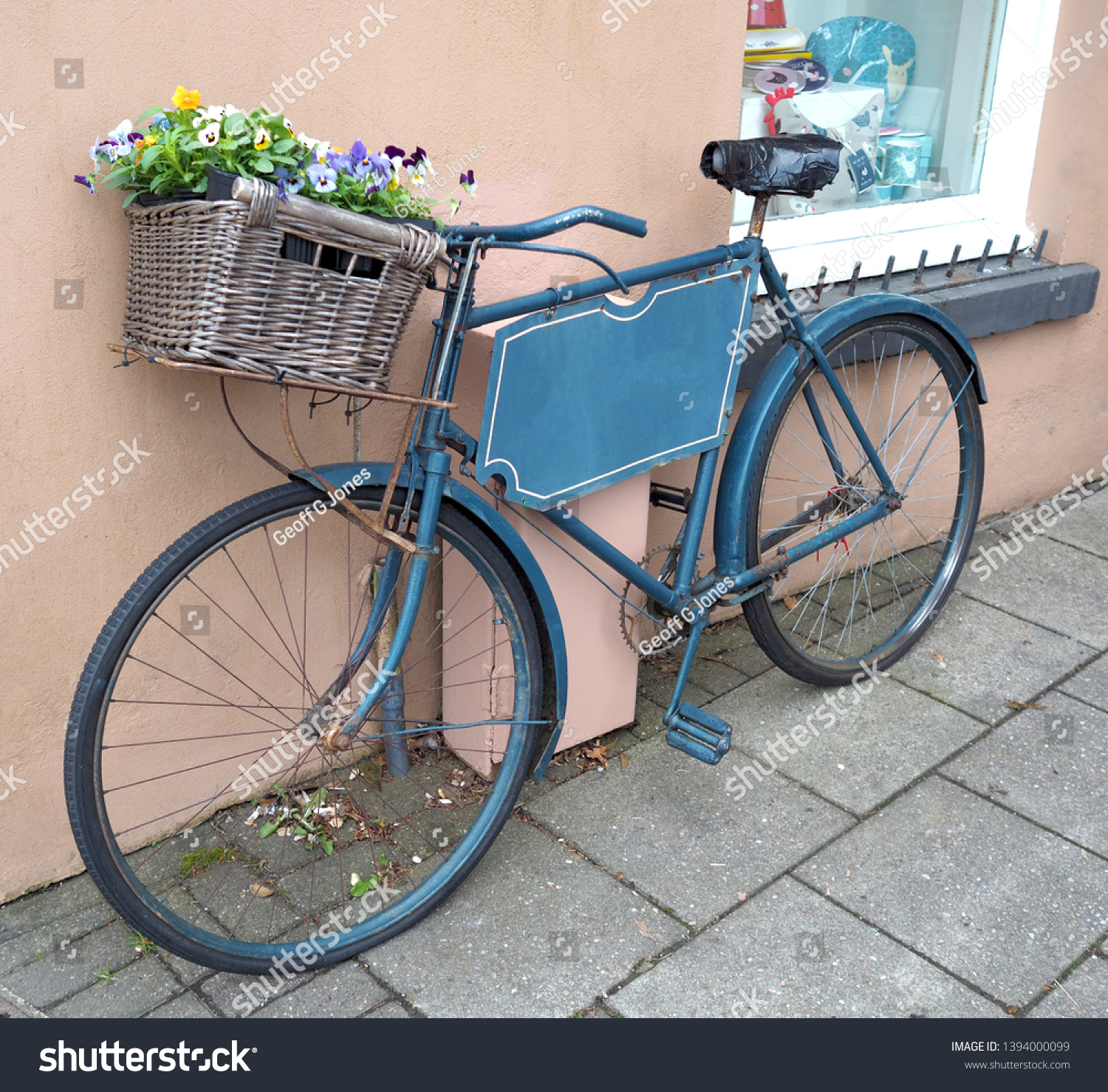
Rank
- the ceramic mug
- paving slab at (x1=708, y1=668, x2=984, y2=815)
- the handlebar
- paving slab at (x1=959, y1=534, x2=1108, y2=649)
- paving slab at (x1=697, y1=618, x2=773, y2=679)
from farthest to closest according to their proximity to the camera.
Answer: the ceramic mug, paving slab at (x1=959, y1=534, x2=1108, y2=649), paving slab at (x1=697, y1=618, x2=773, y2=679), paving slab at (x1=708, y1=668, x2=984, y2=815), the handlebar

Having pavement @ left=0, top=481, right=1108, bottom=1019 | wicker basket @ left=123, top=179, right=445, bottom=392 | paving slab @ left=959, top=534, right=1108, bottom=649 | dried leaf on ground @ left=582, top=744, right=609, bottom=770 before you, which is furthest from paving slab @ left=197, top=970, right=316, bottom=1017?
paving slab @ left=959, top=534, right=1108, bottom=649

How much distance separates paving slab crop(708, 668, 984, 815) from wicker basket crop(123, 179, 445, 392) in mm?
1576

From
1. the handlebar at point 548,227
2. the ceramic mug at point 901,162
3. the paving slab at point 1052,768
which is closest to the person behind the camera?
the handlebar at point 548,227

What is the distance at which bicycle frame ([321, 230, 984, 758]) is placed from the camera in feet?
6.89

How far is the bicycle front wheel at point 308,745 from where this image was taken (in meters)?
2.36

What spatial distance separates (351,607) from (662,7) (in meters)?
1.63

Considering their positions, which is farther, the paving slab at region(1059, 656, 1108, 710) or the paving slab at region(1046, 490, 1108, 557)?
the paving slab at region(1046, 490, 1108, 557)

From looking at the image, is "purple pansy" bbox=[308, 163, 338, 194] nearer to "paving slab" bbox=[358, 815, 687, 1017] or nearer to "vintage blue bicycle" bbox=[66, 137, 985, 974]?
"vintage blue bicycle" bbox=[66, 137, 985, 974]

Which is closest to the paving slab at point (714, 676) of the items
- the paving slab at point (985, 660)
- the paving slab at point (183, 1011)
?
the paving slab at point (985, 660)

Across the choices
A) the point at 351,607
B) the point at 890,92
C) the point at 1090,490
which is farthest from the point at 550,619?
the point at 1090,490

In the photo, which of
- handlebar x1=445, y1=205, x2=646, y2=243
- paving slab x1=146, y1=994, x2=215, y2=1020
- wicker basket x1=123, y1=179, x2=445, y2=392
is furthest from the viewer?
paving slab x1=146, y1=994, x2=215, y2=1020

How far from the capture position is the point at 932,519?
13.3ft

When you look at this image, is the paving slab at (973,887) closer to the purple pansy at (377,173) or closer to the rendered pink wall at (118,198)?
the rendered pink wall at (118,198)

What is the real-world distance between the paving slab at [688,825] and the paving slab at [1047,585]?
51.9 inches
